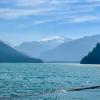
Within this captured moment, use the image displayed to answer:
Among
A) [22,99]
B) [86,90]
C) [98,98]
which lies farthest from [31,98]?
[86,90]

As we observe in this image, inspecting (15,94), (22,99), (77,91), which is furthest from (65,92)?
(22,99)

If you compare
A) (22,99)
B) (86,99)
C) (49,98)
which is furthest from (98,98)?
(22,99)

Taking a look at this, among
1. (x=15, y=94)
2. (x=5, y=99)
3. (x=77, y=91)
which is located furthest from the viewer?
(x=77, y=91)

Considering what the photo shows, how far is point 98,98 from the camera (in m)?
72.9

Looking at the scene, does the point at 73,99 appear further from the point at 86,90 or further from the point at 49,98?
the point at 86,90

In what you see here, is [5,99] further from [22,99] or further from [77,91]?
[77,91]

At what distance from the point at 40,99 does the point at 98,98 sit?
1061 cm

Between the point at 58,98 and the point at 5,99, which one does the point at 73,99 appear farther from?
the point at 5,99

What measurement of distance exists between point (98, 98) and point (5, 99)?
16.1 metres

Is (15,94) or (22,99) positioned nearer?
(22,99)

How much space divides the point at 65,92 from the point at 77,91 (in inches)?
129

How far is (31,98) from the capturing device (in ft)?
234

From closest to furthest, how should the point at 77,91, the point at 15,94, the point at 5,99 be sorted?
the point at 5,99 → the point at 15,94 → the point at 77,91

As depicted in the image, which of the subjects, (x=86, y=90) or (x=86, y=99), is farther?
(x=86, y=90)
